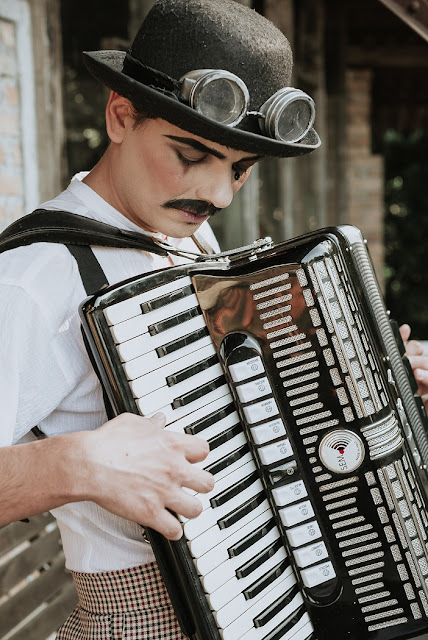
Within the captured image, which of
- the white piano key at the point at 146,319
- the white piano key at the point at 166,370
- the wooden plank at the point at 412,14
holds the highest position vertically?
the wooden plank at the point at 412,14

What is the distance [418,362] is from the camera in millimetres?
1827

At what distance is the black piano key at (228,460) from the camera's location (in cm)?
133

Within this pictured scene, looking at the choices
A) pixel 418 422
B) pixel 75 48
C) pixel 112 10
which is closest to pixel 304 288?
pixel 418 422

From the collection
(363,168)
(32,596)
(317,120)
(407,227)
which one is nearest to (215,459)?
(32,596)

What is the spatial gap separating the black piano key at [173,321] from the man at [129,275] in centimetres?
14

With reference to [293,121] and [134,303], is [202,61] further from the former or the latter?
[134,303]

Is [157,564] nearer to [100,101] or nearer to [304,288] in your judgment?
[304,288]

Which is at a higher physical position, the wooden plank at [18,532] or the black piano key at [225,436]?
the black piano key at [225,436]

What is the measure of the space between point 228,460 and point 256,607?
25 centimetres

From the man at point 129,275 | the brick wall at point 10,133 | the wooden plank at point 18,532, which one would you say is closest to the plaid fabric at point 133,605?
the man at point 129,275

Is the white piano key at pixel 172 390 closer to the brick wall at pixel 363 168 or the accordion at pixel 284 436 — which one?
the accordion at pixel 284 436

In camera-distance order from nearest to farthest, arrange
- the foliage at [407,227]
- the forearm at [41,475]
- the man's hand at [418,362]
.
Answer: the forearm at [41,475], the man's hand at [418,362], the foliage at [407,227]

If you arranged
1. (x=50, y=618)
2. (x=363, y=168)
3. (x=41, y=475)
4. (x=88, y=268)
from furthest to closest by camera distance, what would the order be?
1. (x=363, y=168)
2. (x=50, y=618)
3. (x=88, y=268)
4. (x=41, y=475)

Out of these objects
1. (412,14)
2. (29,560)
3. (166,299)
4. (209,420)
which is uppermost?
(412,14)
